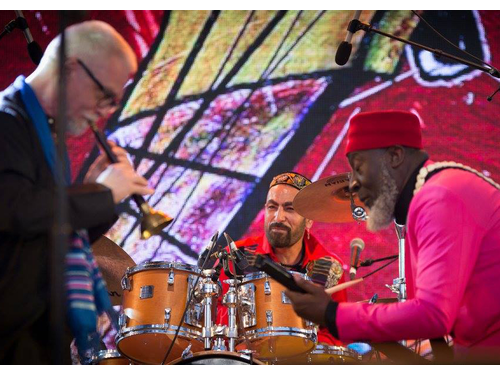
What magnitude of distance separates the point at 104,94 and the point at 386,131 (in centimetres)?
137

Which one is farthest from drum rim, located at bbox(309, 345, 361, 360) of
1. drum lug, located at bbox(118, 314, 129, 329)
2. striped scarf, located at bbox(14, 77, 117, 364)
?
striped scarf, located at bbox(14, 77, 117, 364)

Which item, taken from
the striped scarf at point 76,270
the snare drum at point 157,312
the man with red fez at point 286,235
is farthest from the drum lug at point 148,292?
the striped scarf at point 76,270

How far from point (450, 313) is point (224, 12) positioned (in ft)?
15.4

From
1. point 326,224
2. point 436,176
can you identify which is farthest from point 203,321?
point 326,224

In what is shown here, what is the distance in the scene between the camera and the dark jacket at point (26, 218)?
8.84 ft

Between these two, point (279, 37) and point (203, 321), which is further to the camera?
point (279, 37)

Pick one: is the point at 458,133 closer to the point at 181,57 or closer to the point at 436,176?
the point at 181,57

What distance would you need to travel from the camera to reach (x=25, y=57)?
23.0 ft

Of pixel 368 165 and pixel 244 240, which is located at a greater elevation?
pixel 244 240

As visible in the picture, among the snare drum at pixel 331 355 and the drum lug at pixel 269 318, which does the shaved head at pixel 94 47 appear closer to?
the drum lug at pixel 269 318

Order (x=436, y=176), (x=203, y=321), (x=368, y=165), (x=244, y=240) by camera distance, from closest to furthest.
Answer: (x=436, y=176), (x=368, y=165), (x=203, y=321), (x=244, y=240)

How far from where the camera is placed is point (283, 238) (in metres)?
6.16

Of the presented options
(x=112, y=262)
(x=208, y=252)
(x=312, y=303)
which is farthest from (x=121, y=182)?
(x=112, y=262)

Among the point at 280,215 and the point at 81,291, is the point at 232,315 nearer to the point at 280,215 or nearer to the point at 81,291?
the point at 280,215
